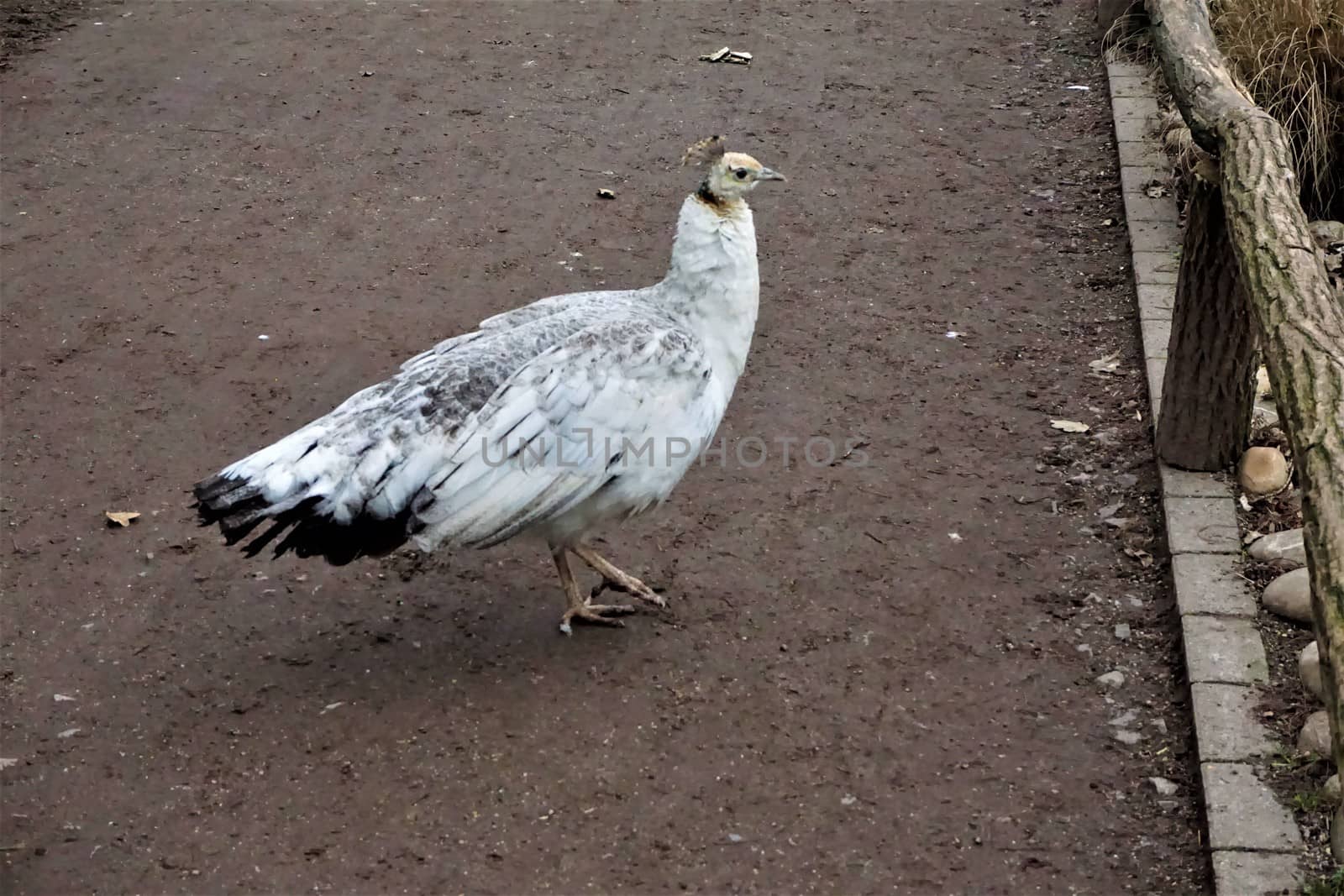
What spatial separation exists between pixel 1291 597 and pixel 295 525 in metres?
2.93

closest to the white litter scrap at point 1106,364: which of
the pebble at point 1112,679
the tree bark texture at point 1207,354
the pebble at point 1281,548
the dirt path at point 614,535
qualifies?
the dirt path at point 614,535

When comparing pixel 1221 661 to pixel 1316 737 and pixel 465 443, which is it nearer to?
pixel 1316 737

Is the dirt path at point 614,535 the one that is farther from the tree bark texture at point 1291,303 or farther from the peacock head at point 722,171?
the peacock head at point 722,171

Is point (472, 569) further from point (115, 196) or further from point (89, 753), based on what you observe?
point (115, 196)

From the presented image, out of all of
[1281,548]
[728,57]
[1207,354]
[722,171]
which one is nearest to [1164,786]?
[1281,548]

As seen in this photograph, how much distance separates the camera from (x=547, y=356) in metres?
Result: 4.03

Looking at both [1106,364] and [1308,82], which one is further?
[1308,82]

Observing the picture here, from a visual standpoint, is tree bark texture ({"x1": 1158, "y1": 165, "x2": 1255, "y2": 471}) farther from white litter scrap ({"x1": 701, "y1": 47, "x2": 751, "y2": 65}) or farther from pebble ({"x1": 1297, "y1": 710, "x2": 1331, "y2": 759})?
white litter scrap ({"x1": 701, "y1": 47, "x2": 751, "y2": 65})

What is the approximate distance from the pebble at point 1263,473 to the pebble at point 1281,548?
29 centimetres

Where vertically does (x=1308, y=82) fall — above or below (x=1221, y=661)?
above

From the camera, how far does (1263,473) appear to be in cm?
482

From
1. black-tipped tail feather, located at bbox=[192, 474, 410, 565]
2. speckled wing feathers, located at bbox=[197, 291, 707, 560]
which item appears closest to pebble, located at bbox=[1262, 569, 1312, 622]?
speckled wing feathers, located at bbox=[197, 291, 707, 560]

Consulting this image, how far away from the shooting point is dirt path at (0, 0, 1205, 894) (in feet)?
12.0

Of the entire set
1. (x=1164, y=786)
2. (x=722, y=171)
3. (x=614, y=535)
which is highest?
(x=722, y=171)
